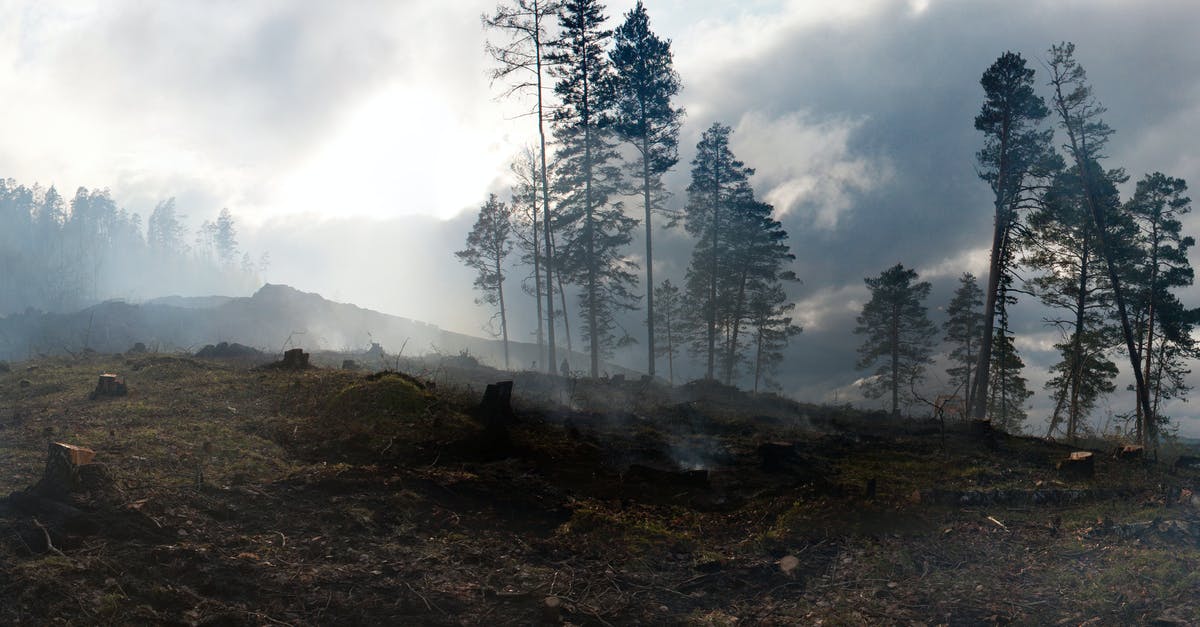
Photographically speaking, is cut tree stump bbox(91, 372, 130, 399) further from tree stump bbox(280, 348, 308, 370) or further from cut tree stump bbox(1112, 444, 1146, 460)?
cut tree stump bbox(1112, 444, 1146, 460)

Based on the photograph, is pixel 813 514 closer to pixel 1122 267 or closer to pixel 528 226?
pixel 1122 267

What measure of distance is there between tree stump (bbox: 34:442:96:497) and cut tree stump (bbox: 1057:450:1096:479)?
1433cm

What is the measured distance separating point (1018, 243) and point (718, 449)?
16.1m

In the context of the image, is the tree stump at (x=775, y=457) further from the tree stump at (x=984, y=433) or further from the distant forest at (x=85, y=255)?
the distant forest at (x=85, y=255)

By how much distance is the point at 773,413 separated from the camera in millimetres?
19453

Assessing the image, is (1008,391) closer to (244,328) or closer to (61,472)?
(61,472)

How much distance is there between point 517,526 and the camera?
726 cm

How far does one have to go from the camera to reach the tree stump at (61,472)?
6.01m

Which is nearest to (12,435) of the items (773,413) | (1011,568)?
(1011,568)

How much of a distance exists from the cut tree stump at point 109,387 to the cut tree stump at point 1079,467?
17838 mm

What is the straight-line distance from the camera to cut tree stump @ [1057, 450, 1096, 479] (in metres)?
10.7

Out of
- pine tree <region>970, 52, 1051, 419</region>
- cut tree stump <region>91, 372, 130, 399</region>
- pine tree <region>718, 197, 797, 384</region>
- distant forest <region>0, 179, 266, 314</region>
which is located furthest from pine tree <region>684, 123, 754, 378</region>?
distant forest <region>0, 179, 266, 314</region>

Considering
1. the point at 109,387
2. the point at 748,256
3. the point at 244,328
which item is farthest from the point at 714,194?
the point at 244,328

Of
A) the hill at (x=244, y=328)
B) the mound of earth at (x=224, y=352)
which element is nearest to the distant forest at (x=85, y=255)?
the hill at (x=244, y=328)
